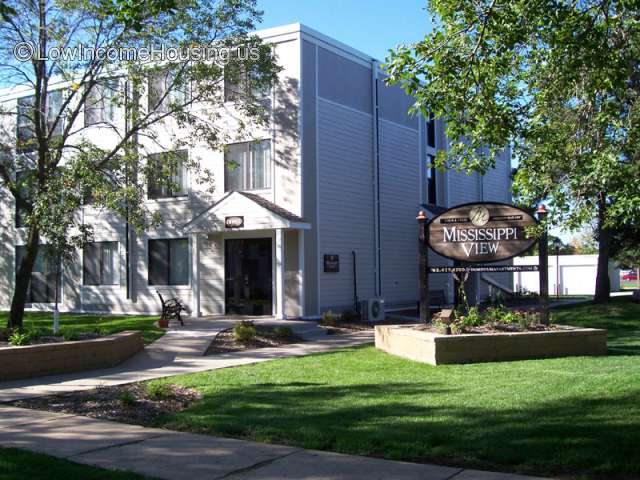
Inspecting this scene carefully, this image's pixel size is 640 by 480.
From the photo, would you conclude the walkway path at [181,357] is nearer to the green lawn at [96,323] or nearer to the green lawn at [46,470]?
the green lawn at [96,323]

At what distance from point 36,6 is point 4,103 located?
12.6 meters

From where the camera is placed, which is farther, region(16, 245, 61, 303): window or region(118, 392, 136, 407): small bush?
region(16, 245, 61, 303): window

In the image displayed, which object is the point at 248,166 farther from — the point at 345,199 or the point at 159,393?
the point at 159,393

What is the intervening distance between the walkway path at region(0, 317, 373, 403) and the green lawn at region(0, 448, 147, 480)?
3.66 meters

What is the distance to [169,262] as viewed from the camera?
77.9ft

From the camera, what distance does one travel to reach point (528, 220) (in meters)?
13.2

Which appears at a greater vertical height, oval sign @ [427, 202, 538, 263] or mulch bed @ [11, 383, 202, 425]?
oval sign @ [427, 202, 538, 263]

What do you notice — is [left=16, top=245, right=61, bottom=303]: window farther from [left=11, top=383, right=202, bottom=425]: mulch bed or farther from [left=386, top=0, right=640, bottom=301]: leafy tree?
[left=386, top=0, right=640, bottom=301]: leafy tree

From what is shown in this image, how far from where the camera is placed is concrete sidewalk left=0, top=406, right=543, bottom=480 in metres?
5.70

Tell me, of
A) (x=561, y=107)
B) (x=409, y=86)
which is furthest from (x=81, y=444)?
(x=561, y=107)

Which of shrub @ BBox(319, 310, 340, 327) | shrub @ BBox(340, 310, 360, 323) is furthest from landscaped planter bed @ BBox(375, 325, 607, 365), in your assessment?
shrub @ BBox(340, 310, 360, 323)

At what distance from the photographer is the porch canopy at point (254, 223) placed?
778 inches

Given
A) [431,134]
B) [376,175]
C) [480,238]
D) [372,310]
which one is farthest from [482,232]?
[431,134]

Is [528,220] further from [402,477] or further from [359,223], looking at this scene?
[359,223]
